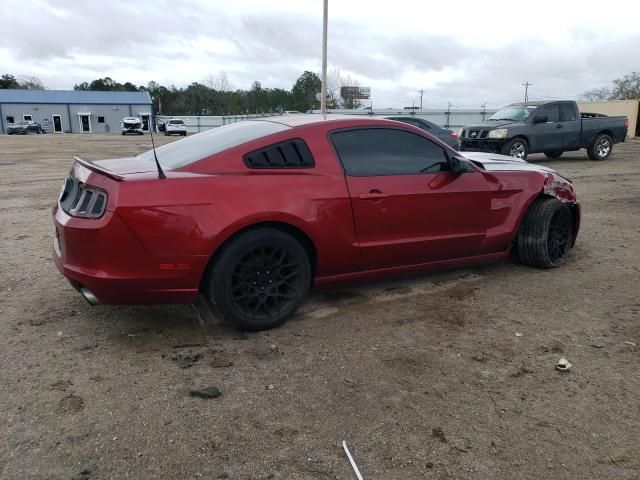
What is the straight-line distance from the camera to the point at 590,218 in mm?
7777

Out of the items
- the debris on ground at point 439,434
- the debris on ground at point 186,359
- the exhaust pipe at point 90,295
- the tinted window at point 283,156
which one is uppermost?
the tinted window at point 283,156

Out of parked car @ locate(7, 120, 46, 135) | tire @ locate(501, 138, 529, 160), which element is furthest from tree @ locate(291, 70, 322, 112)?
tire @ locate(501, 138, 529, 160)

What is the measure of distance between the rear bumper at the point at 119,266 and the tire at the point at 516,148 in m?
11.8

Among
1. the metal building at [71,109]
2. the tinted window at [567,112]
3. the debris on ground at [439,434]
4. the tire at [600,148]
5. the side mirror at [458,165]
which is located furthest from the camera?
the metal building at [71,109]

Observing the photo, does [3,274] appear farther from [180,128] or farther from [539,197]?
[180,128]

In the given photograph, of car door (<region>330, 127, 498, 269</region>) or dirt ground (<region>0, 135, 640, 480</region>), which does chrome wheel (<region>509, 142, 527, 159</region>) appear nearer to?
dirt ground (<region>0, 135, 640, 480</region>)

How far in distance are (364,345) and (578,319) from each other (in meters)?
1.72

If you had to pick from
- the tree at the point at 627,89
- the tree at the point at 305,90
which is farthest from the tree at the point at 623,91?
the tree at the point at 305,90

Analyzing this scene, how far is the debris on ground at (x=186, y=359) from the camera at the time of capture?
10.8ft

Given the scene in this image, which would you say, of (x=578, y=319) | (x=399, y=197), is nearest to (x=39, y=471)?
(x=399, y=197)

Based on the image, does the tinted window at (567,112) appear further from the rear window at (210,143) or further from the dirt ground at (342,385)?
the rear window at (210,143)

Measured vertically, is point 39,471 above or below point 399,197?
below

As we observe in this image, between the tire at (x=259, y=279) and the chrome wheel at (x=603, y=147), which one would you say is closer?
the tire at (x=259, y=279)

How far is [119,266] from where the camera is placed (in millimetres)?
3289
